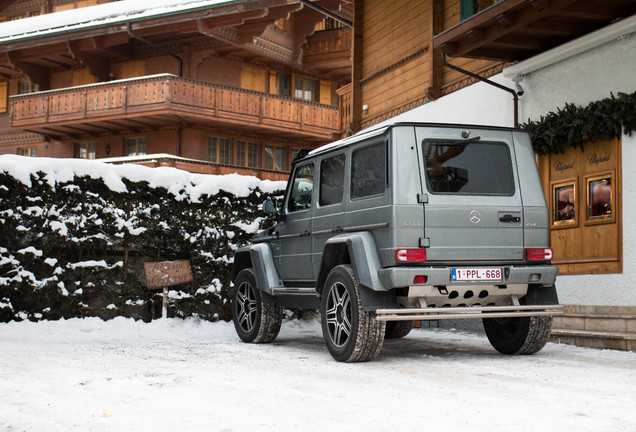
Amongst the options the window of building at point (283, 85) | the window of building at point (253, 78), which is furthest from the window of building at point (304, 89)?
the window of building at point (253, 78)

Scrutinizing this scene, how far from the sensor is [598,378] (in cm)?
624

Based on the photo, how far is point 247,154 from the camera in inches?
1302

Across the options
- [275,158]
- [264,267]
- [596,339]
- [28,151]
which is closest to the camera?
[596,339]

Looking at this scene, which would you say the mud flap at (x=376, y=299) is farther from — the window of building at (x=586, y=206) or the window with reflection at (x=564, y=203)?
the window with reflection at (x=564, y=203)

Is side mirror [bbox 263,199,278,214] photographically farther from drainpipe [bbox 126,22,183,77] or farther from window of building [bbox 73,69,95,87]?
window of building [bbox 73,69,95,87]

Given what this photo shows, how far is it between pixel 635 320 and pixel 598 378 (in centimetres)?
261

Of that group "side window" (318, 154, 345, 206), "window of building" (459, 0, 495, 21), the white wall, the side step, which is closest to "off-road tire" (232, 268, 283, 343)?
"side window" (318, 154, 345, 206)

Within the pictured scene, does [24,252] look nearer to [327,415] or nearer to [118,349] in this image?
[118,349]

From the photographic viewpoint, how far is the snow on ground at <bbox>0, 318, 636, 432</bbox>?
14.5 feet

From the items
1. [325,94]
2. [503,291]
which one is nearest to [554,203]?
[503,291]

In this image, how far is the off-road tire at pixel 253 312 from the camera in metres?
9.54

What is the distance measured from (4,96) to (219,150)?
1307 centimetres

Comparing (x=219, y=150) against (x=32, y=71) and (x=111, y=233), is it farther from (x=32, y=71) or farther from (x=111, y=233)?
(x=111, y=233)

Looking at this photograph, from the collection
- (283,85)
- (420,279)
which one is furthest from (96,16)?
(420,279)
